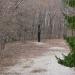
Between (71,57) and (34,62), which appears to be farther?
(34,62)

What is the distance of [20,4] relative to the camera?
795 inches

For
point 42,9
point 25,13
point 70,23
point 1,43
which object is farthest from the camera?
point 42,9

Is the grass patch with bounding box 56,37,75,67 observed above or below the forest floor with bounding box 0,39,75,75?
above

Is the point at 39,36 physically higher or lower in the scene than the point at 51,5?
lower

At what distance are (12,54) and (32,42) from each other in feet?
19.4

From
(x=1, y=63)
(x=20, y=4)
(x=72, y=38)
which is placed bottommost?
(x=1, y=63)

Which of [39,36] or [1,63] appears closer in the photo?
[1,63]

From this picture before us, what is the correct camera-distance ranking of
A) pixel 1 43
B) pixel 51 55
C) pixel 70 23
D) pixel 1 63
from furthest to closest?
1. pixel 1 43
2. pixel 51 55
3. pixel 1 63
4. pixel 70 23

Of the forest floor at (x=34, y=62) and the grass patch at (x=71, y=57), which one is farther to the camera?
the forest floor at (x=34, y=62)

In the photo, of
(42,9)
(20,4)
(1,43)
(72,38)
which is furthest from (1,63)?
(42,9)

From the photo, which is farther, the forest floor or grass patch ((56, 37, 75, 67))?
the forest floor

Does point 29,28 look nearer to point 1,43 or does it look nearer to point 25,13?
point 25,13

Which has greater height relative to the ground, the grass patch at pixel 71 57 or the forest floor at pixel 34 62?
the grass patch at pixel 71 57

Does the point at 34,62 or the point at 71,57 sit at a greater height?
the point at 71,57
